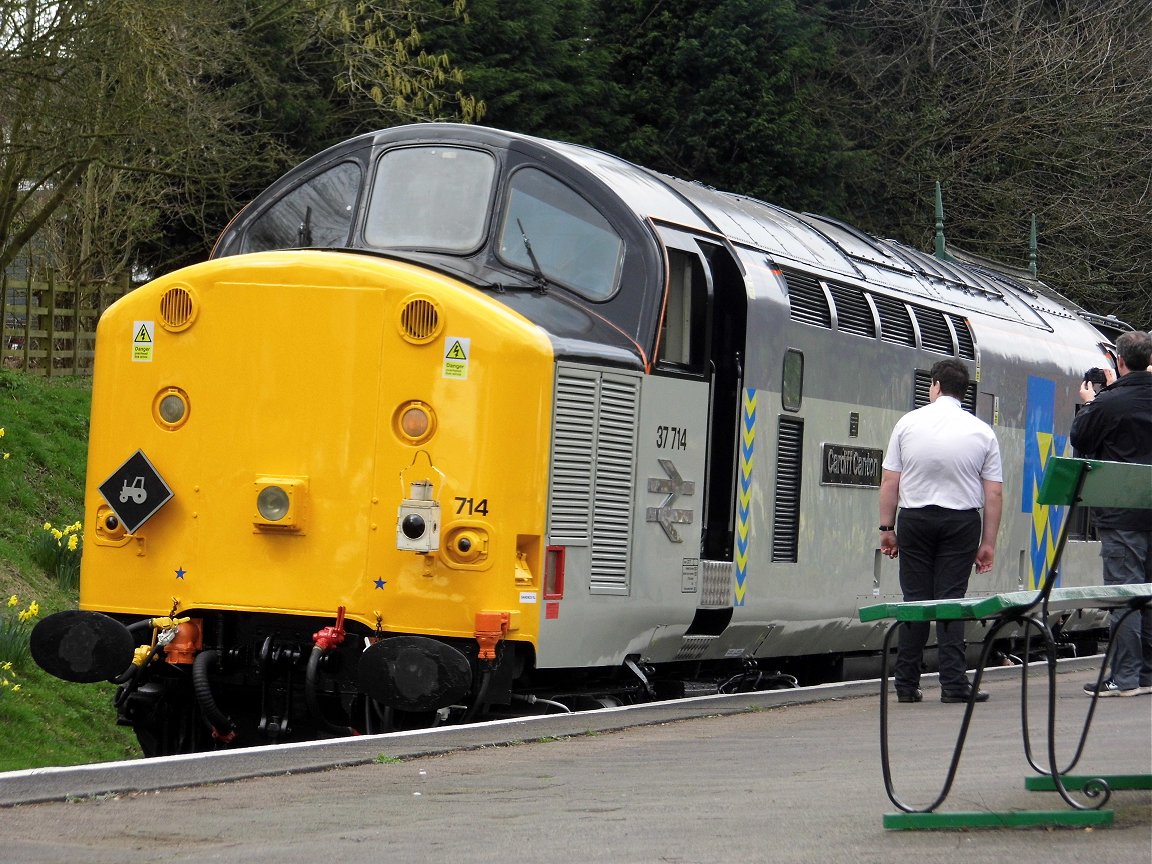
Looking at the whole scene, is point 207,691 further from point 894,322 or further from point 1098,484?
point 894,322

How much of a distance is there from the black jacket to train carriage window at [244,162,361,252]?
4120 millimetres

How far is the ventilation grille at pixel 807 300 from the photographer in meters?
10.9

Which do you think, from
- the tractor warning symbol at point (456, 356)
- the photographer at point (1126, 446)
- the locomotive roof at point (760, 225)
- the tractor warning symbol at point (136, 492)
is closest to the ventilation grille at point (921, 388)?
the locomotive roof at point (760, 225)

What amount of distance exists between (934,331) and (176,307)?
20.1 feet

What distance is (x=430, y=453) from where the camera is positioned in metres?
8.43

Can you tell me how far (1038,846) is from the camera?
16.0 ft

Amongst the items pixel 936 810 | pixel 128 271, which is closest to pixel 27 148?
pixel 128 271

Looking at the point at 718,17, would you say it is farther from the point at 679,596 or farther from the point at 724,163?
the point at 679,596

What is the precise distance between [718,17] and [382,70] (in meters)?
11.9

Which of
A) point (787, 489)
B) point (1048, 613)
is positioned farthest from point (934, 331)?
point (1048, 613)

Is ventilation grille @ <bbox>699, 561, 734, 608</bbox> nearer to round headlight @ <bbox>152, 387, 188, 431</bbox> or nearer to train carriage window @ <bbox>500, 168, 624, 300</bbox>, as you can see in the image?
train carriage window @ <bbox>500, 168, 624, 300</bbox>

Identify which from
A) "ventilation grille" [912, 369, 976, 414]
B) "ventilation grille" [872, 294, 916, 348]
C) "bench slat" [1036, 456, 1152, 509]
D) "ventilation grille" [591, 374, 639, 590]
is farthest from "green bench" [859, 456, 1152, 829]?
"ventilation grille" [912, 369, 976, 414]

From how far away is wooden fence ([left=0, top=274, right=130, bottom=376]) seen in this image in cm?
2636

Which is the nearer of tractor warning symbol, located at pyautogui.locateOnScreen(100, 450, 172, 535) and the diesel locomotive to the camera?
the diesel locomotive
